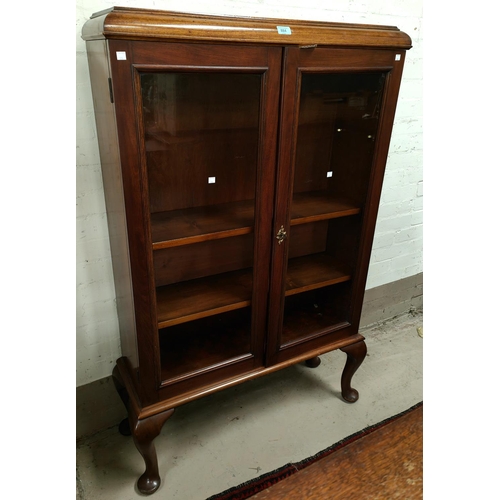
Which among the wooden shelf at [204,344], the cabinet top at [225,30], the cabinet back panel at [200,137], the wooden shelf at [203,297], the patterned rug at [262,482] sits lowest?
the patterned rug at [262,482]

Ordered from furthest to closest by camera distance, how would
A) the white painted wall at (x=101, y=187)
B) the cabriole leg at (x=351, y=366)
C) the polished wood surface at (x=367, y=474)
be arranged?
the cabriole leg at (x=351, y=366), the white painted wall at (x=101, y=187), the polished wood surface at (x=367, y=474)

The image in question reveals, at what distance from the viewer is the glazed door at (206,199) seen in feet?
3.53

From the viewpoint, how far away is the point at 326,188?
1.51 meters

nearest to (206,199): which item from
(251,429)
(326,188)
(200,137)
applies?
(200,137)

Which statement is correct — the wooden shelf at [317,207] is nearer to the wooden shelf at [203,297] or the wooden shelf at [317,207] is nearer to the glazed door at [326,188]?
the glazed door at [326,188]

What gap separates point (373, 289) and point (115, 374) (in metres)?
1.43

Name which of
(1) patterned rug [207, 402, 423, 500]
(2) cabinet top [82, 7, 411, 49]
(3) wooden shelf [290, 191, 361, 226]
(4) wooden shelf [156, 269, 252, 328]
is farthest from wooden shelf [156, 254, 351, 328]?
(2) cabinet top [82, 7, 411, 49]

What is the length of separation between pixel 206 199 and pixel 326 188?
0.43 meters

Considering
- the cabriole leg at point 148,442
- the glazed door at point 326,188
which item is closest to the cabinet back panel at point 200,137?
the glazed door at point 326,188

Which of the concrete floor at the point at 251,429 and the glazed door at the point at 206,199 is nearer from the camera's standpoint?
the glazed door at the point at 206,199

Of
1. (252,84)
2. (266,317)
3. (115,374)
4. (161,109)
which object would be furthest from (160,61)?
(115,374)

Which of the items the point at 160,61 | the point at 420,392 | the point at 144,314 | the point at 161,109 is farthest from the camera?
the point at 420,392

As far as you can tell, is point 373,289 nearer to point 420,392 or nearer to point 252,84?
point 420,392

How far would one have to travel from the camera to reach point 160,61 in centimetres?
99
